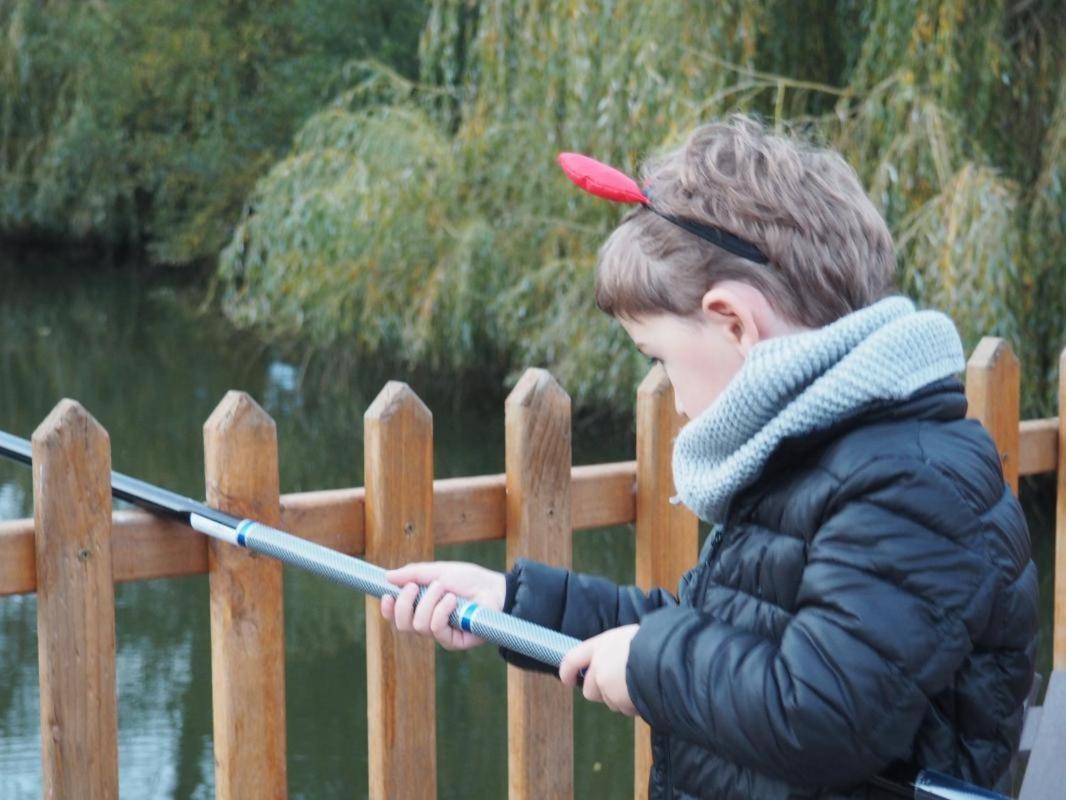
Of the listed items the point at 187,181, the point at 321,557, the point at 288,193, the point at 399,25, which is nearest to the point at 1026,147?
the point at 288,193

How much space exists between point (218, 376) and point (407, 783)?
24.8ft

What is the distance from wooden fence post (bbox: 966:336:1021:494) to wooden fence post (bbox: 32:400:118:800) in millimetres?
1559

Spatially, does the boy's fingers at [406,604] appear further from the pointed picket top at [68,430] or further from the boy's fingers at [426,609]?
the pointed picket top at [68,430]

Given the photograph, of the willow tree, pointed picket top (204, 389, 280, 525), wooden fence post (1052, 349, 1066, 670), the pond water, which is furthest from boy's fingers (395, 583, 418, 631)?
the willow tree

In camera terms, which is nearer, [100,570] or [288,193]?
[100,570]

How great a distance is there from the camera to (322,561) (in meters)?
1.57

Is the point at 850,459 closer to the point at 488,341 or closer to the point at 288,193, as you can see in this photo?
the point at 488,341

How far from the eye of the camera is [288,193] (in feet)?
28.7

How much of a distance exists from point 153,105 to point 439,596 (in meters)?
15.7

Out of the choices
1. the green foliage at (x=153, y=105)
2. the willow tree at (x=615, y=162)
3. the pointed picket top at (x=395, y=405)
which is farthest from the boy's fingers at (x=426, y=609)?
the green foliage at (x=153, y=105)

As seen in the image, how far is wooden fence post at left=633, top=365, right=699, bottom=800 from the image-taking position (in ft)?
7.86

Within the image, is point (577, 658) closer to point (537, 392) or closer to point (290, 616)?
point (537, 392)

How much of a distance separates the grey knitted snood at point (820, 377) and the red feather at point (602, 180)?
20 cm

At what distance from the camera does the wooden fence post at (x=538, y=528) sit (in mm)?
2250
